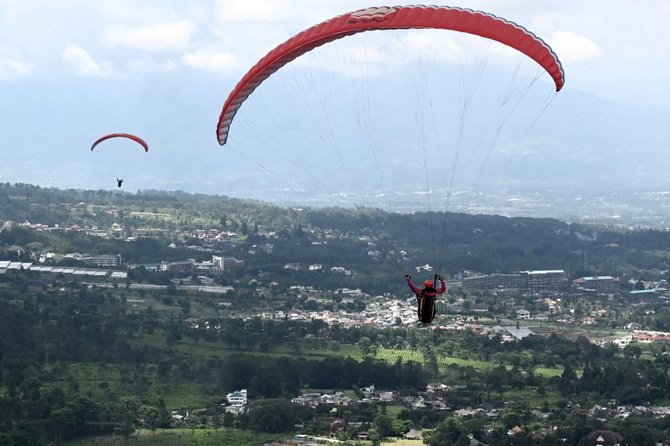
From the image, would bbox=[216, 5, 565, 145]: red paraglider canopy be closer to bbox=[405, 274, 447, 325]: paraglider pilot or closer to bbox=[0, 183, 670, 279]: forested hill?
bbox=[405, 274, 447, 325]: paraglider pilot

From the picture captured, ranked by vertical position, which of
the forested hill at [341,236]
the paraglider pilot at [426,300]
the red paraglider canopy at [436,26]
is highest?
the red paraglider canopy at [436,26]

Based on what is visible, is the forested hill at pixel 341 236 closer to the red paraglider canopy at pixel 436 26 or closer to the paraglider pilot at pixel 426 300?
the red paraglider canopy at pixel 436 26

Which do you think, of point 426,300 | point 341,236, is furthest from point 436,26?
point 341,236

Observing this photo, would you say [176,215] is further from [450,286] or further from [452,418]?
[452,418]

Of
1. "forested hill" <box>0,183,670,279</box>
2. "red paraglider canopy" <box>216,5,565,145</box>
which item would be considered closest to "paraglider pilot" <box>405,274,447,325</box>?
"red paraglider canopy" <box>216,5,565,145</box>

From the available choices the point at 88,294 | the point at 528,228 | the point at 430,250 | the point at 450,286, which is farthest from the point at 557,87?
the point at 528,228

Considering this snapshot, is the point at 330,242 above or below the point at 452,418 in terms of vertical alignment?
above

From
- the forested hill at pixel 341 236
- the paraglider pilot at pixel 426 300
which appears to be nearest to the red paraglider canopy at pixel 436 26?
the paraglider pilot at pixel 426 300

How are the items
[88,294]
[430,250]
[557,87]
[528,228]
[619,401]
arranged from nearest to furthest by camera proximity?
[557,87]
[619,401]
[88,294]
[430,250]
[528,228]
